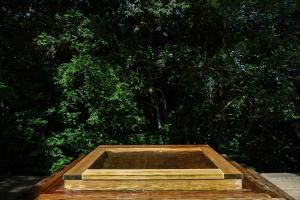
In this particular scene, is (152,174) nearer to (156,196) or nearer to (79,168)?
(156,196)

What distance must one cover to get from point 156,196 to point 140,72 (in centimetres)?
515

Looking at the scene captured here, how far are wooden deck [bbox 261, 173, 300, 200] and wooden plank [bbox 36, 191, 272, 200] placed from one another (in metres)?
2.46

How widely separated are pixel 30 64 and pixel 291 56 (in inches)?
169

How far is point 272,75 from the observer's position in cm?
664

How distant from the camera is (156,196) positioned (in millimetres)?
2223

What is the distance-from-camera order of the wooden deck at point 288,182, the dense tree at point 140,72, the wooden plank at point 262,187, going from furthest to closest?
the dense tree at point 140,72 < the wooden deck at point 288,182 < the wooden plank at point 262,187

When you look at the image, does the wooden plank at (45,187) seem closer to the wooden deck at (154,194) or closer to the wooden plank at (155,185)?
the wooden deck at (154,194)

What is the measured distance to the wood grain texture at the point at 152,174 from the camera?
2.42 metres

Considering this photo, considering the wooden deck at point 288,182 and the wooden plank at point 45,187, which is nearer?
the wooden plank at point 45,187

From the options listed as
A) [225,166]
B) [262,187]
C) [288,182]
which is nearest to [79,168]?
[225,166]

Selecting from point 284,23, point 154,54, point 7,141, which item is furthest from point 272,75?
point 7,141

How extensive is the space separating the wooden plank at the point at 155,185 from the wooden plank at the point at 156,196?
76 mm

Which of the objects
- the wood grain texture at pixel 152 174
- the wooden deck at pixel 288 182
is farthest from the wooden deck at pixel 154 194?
the wooden deck at pixel 288 182

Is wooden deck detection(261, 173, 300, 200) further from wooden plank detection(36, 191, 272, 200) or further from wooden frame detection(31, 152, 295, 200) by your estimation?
wooden plank detection(36, 191, 272, 200)
